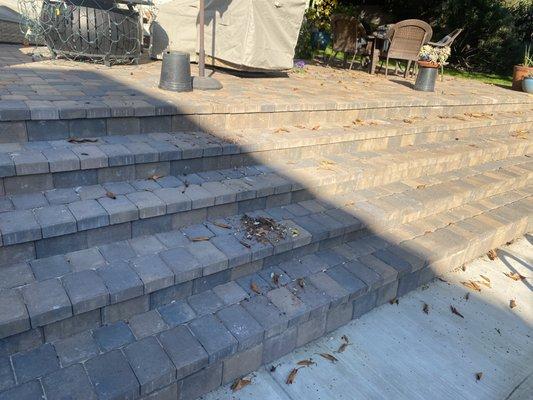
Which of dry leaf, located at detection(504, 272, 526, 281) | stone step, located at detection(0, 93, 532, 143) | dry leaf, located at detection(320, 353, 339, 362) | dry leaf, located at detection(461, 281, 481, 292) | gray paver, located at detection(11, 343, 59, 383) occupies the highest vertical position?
stone step, located at detection(0, 93, 532, 143)

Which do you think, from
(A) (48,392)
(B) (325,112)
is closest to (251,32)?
(B) (325,112)

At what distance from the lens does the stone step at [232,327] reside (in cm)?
179

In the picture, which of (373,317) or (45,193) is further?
(373,317)

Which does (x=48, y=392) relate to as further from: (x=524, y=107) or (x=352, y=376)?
(x=524, y=107)

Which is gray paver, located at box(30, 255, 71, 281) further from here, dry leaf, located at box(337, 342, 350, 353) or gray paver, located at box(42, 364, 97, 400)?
dry leaf, located at box(337, 342, 350, 353)

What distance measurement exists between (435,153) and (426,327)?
2.26 meters

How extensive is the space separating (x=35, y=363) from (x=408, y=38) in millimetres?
7228

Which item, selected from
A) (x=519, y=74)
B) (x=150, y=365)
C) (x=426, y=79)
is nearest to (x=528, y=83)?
(x=519, y=74)

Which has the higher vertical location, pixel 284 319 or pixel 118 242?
pixel 118 242

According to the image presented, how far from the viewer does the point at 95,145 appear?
2.80 m

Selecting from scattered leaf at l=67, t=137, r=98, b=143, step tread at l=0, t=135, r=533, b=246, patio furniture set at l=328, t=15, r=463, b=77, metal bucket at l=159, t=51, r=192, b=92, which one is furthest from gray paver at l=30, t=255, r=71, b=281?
patio furniture set at l=328, t=15, r=463, b=77

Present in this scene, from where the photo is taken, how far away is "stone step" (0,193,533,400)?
5.89ft

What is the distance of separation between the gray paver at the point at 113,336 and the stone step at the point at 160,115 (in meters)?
1.42

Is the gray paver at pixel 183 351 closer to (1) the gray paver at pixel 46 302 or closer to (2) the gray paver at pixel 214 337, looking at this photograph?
(2) the gray paver at pixel 214 337
